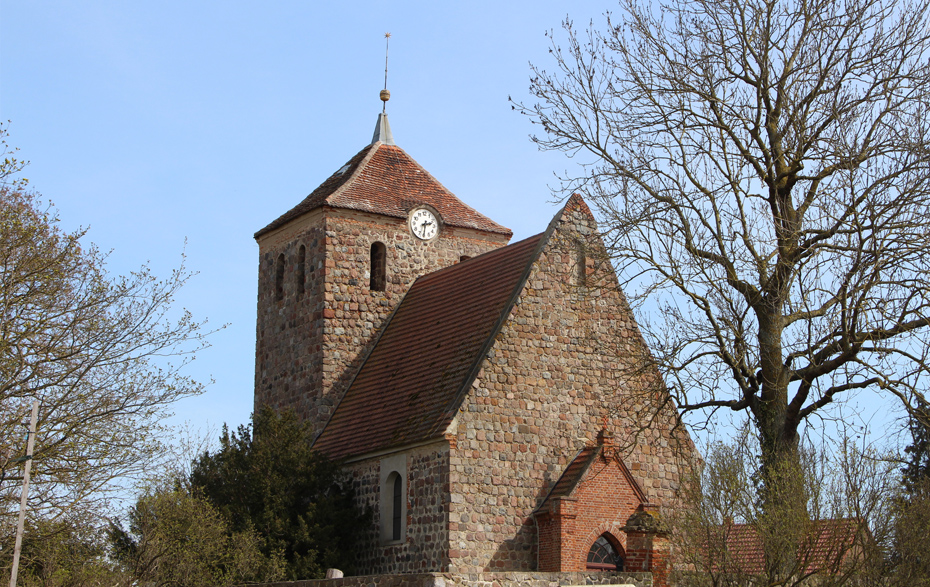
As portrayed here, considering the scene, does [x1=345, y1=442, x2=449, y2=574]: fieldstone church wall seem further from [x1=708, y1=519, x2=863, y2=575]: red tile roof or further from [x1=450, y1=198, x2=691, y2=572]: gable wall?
[x1=708, y1=519, x2=863, y2=575]: red tile roof

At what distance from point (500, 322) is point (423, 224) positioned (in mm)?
7058

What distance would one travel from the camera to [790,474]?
15.8 m

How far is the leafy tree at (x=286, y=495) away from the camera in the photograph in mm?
21859

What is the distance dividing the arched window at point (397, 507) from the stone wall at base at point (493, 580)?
3763mm

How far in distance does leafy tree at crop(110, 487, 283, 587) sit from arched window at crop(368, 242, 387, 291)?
26.3ft

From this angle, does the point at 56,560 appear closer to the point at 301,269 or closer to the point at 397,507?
the point at 397,507

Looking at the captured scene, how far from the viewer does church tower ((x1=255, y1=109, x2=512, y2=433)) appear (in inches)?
1062

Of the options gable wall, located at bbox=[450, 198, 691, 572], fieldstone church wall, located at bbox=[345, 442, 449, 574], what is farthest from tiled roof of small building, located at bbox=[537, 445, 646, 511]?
fieldstone church wall, located at bbox=[345, 442, 449, 574]

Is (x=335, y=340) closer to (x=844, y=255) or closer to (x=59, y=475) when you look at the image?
(x=59, y=475)

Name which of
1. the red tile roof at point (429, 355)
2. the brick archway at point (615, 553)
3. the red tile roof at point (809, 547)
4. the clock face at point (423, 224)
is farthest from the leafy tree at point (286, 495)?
the red tile roof at point (809, 547)

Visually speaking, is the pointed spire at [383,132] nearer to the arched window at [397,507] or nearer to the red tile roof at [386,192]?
Result: the red tile roof at [386,192]

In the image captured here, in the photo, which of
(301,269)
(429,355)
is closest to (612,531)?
(429,355)

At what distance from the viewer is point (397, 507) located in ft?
74.2

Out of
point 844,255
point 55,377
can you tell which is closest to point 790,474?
point 844,255
